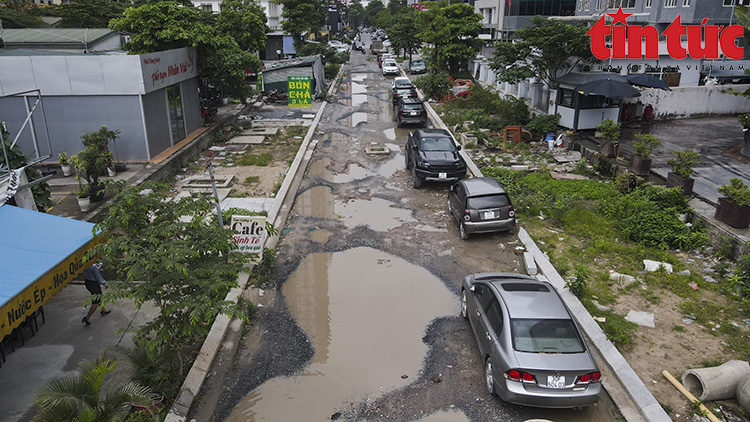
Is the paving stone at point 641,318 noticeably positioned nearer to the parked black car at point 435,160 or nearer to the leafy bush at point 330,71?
the parked black car at point 435,160

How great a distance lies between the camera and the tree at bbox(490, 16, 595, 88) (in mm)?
22328

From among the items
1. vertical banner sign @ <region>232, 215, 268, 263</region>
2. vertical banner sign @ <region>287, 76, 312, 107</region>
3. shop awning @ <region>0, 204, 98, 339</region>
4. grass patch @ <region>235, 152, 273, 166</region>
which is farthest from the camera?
vertical banner sign @ <region>287, 76, 312, 107</region>

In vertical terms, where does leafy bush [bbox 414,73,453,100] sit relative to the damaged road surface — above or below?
above

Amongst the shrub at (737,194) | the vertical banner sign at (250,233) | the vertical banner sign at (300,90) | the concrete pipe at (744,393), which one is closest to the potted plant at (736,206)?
the shrub at (737,194)

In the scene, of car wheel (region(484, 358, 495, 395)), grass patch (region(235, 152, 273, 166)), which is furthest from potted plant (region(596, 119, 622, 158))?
car wheel (region(484, 358, 495, 395))

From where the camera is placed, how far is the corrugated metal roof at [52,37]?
2795 cm

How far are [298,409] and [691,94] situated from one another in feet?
86.3

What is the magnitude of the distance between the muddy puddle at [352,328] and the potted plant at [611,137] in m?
10.4

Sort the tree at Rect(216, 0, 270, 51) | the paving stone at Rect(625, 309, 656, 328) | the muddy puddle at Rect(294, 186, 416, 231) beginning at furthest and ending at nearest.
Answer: the tree at Rect(216, 0, 270, 51) < the muddy puddle at Rect(294, 186, 416, 231) < the paving stone at Rect(625, 309, 656, 328)

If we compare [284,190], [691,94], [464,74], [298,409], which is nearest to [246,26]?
[464,74]

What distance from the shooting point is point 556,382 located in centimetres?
727

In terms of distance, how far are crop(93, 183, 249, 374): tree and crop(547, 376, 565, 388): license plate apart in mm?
4470

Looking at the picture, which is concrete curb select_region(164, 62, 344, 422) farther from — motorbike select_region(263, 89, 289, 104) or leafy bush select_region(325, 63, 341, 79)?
A: leafy bush select_region(325, 63, 341, 79)

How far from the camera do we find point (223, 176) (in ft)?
61.3
